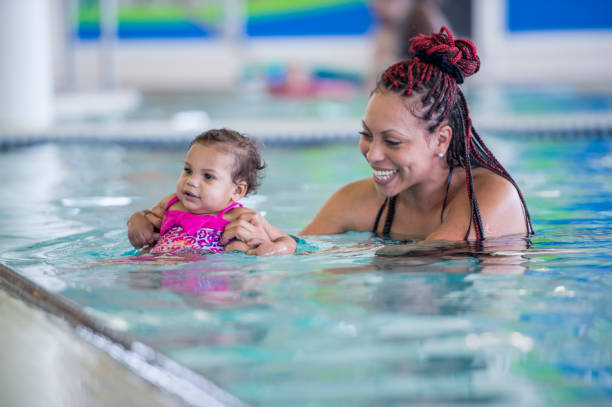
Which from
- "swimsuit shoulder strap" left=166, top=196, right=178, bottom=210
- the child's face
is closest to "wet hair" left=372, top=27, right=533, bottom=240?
the child's face

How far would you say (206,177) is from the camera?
3.29 metres

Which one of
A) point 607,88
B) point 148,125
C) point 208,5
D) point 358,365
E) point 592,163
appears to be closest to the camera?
point 358,365

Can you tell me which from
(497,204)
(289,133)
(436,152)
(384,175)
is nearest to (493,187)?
(497,204)

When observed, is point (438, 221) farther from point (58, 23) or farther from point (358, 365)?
point (58, 23)

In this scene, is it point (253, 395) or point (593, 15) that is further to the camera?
point (593, 15)

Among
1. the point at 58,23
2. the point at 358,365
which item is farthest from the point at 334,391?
the point at 58,23

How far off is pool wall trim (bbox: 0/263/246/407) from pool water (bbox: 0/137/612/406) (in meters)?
0.04

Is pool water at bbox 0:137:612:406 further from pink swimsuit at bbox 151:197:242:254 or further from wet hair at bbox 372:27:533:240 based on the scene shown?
wet hair at bbox 372:27:533:240

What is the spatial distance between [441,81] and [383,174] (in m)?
0.42

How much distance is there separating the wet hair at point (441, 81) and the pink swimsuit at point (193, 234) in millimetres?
831

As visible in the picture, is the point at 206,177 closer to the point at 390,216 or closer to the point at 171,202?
the point at 171,202

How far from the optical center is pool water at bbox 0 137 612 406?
6.49 feet

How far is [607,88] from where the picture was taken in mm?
14648

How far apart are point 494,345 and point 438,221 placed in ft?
4.49
